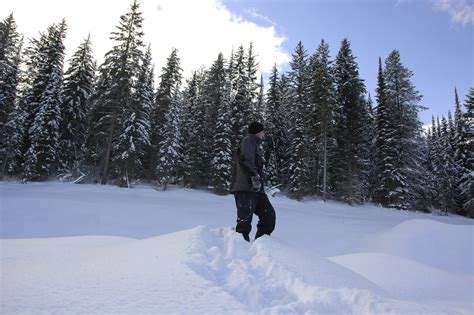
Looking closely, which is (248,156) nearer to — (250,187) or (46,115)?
(250,187)

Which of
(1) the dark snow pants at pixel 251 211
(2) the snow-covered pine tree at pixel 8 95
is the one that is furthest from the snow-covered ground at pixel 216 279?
(2) the snow-covered pine tree at pixel 8 95

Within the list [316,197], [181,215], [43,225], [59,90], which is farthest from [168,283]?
[59,90]

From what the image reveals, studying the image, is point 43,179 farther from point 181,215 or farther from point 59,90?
point 181,215

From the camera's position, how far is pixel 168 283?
254 centimetres

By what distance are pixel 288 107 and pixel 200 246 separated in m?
30.0

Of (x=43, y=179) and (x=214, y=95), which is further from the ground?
(x=214, y=95)

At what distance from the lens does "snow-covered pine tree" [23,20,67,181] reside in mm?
23672

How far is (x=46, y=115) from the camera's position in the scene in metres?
24.3

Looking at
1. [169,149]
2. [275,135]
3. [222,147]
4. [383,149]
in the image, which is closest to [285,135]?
[275,135]

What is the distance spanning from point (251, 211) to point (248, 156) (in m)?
0.94

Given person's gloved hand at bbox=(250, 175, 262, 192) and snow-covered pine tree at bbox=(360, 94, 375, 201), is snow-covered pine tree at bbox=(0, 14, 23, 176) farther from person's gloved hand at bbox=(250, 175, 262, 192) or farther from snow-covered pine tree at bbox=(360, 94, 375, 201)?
snow-covered pine tree at bbox=(360, 94, 375, 201)

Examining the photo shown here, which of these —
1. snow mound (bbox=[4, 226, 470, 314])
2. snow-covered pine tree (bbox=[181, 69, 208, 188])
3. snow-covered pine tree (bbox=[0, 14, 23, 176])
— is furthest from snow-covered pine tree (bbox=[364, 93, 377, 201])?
snow-covered pine tree (bbox=[0, 14, 23, 176])

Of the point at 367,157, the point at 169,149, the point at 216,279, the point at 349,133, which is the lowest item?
the point at 216,279

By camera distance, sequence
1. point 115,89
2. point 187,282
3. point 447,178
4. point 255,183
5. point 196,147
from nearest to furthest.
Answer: point 187,282 → point 255,183 → point 115,89 → point 196,147 → point 447,178
